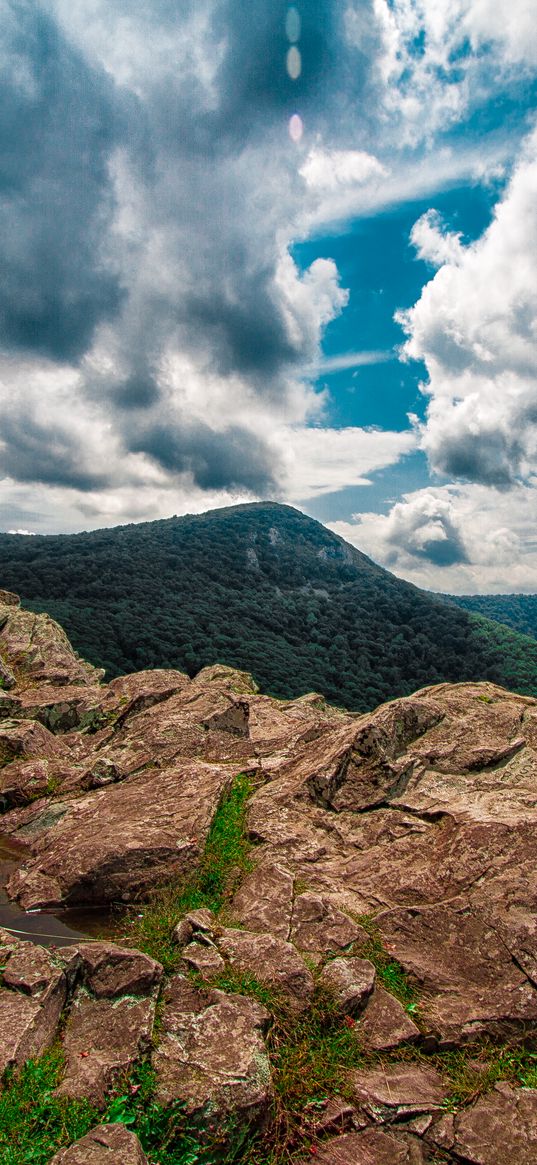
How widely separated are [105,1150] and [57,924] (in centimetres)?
447

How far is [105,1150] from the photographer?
4523mm

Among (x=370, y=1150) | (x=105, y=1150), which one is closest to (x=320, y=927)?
(x=370, y=1150)

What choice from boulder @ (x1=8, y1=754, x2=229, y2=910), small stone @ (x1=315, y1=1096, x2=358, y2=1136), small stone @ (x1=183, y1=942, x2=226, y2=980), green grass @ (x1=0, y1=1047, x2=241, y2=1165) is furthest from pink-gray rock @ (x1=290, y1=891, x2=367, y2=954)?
green grass @ (x1=0, y1=1047, x2=241, y2=1165)

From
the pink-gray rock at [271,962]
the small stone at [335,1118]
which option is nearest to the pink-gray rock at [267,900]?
the pink-gray rock at [271,962]

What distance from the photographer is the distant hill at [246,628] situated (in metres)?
108

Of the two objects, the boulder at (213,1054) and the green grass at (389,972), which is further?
the green grass at (389,972)

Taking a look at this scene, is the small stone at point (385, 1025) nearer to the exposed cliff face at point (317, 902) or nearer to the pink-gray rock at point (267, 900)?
the exposed cliff face at point (317, 902)

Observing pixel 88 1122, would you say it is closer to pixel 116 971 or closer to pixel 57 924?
pixel 116 971

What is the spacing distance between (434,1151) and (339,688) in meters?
117

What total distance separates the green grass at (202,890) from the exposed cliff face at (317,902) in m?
0.20

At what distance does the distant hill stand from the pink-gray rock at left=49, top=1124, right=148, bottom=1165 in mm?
87755

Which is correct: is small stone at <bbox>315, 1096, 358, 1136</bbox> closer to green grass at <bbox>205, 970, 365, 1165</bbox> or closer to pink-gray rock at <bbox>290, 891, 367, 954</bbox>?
green grass at <bbox>205, 970, 365, 1165</bbox>

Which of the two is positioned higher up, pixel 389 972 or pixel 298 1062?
pixel 389 972

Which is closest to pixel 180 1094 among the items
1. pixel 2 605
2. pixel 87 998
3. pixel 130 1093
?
pixel 130 1093
